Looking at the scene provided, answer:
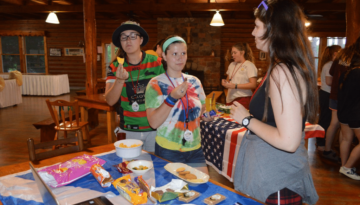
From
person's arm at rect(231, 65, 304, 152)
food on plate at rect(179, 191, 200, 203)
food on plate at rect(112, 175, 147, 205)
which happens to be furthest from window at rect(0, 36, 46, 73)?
person's arm at rect(231, 65, 304, 152)

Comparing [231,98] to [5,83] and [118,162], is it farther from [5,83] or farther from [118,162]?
[5,83]

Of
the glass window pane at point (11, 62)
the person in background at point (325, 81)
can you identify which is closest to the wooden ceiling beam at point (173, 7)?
the glass window pane at point (11, 62)

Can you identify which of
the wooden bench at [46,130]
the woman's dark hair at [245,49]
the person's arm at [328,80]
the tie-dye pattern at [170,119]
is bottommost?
the wooden bench at [46,130]

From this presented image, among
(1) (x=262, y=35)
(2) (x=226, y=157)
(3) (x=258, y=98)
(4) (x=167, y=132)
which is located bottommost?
(2) (x=226, y=157)

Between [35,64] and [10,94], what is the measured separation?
4.51 meters

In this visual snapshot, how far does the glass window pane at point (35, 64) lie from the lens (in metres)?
11.1

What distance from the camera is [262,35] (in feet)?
3.51

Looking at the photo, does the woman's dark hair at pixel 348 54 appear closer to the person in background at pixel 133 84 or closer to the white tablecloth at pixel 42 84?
the person in background at pixel 133 84

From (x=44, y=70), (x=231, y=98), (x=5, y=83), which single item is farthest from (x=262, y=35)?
(x=44, y=70)

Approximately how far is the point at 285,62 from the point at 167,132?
2.72ft

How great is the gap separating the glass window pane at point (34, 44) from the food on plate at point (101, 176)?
1168 centimetres

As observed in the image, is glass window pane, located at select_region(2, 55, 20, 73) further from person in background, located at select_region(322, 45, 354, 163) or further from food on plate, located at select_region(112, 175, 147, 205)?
food on plate, located at select_region(112, 175, 147, 205)

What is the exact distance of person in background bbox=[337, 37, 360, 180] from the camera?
2.73m

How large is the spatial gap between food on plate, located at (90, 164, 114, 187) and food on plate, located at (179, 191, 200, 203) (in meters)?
→ 0.33
